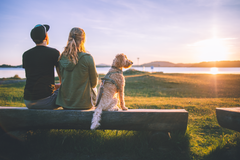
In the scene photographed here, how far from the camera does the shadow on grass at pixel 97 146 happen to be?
3.14m

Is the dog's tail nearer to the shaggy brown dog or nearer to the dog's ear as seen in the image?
the shaggy brown dog

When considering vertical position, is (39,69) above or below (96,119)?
above

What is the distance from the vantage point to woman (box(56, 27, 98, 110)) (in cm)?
331

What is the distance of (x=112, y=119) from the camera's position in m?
3.26

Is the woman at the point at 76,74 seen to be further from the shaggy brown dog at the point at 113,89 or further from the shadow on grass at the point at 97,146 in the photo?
the shadow on grass at the point at 97,146

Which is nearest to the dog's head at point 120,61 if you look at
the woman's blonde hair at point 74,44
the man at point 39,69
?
the woman's blonde hair at point 74,44

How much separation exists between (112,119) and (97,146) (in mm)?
685

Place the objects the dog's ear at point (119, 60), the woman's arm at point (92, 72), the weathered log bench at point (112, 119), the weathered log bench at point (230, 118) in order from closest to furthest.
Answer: the weathered log bench at point (230, 118) < the weathered log bench at point (112, 119) < the woman's arm at point (92, 72) < the dog's ear at point (119, 60)

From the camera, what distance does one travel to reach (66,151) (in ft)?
10.9

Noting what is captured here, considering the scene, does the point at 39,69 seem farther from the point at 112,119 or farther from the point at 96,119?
the point at 112,119

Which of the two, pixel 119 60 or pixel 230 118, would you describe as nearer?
pixel 230 118

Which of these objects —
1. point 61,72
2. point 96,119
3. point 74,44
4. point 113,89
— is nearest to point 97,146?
point 96,119

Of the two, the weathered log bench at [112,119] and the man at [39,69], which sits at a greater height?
the man at [39,69]

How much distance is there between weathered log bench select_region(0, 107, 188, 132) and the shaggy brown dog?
14cm
